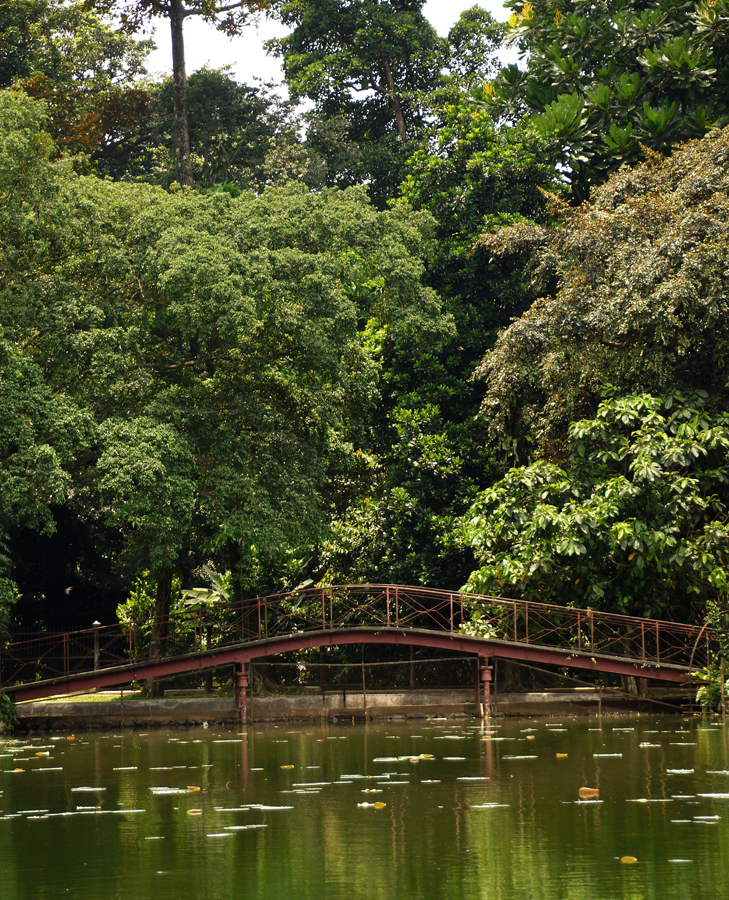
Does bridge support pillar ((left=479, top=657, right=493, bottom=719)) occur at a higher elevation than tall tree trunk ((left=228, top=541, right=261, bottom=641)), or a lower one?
lower

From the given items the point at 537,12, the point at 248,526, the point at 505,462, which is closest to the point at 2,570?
the point at 248,526

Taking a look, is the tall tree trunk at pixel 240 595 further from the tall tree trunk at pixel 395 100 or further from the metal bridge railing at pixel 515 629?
the tall tree trunk at pixel 395 100

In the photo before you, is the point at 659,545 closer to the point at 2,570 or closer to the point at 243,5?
the point at 2,570

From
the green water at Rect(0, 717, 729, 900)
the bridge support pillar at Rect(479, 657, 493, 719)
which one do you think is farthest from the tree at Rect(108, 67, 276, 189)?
the green water at Rect(0, 717, 729, 900)

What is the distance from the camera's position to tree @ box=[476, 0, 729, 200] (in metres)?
26.1

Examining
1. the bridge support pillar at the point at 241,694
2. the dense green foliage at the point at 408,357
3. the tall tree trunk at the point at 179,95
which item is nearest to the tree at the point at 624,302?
the dense green foliage at the point at 408,357

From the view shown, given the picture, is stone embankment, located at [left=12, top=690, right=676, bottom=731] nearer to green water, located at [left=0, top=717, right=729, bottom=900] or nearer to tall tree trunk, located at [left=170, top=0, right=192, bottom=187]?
green water, located at [left=0, top=717, right=729, bottom=900]

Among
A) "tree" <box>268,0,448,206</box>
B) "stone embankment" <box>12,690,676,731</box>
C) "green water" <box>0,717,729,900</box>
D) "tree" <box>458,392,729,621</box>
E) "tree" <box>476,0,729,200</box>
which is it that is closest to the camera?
"green water" <box>0,717,729,900</box>

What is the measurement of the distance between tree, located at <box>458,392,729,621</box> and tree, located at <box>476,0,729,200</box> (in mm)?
7835

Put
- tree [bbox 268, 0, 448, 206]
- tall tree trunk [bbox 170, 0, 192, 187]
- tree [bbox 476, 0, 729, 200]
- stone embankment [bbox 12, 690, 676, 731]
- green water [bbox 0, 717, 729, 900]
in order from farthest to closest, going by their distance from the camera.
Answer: tree [bbox 268, 0, 448, 206] < tall tree trunk [bbox 170, 0, 192, 187] < tree [bbox 476, 0, 729, 200] < stone embankment [bbox 12, 690, 676, 731] < green water [bbox 0, 717, 729, 900]

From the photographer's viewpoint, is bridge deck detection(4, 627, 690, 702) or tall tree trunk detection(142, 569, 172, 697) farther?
tall tree trunk detection(142, 569, 172, 697)

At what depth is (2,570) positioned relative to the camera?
20.8 meters

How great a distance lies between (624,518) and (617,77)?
11986 millimetres

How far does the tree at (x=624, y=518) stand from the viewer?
1998 centimetres
